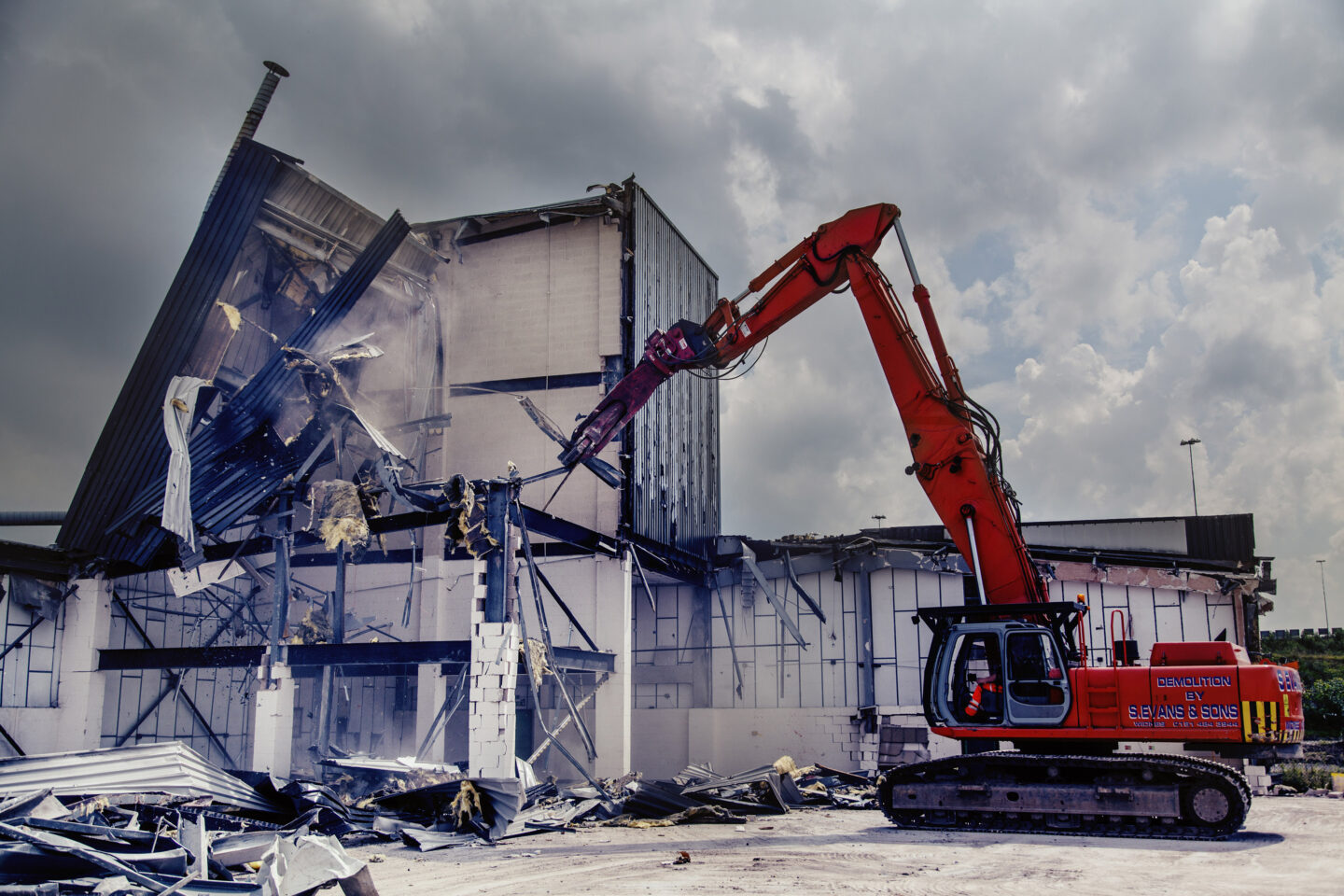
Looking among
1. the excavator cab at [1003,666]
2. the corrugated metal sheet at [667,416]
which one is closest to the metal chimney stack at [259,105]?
the corrugated metal sheet at [667,416]

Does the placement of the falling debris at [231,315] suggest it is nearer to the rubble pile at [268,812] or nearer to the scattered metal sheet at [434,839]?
the rubble pile at [268,812]

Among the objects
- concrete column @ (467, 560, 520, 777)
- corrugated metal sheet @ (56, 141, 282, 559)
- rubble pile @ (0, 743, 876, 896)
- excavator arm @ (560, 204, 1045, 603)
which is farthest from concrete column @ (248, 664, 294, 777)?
excavator arm @ (560, 204, 1045, 603)

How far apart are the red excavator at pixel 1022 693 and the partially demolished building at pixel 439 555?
684 cm

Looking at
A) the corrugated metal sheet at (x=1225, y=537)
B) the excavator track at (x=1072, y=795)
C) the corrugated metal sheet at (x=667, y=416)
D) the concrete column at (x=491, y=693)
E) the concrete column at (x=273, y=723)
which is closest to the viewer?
the excavator track at (x=1072, y=795)

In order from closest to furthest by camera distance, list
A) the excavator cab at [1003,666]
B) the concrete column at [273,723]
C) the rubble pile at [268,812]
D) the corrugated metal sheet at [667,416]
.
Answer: the rubble pile at [268,812] < the excavator cab at [1003,666] < the concrete column at [273,723] < the corrugated metal sheet at [667,416]

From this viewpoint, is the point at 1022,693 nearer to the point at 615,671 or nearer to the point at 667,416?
the point at 615,671

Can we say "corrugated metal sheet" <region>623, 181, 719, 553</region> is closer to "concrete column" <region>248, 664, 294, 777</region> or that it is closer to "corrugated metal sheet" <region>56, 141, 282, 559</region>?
"concrete column" <region>248, 664, 294, 777</region>

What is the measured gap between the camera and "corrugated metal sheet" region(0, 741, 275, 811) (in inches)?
455

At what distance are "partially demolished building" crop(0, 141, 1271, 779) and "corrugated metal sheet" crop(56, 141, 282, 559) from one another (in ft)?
0.20

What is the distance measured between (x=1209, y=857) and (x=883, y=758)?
12.2 meters

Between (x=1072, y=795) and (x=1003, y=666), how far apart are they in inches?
65.2

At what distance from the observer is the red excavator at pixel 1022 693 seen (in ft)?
38.1

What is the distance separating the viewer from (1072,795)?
476 inches

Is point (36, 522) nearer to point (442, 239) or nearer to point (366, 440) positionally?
point (366, 440)
